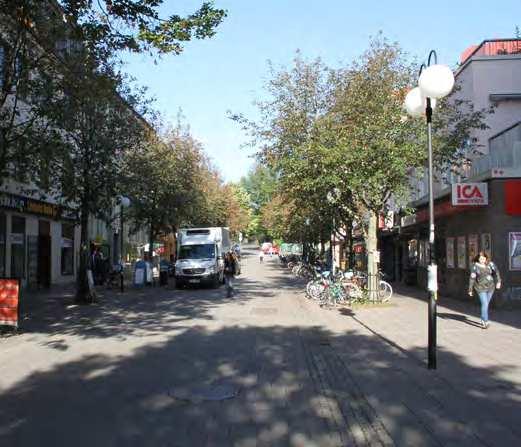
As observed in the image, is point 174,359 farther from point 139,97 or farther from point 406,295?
point 406,295

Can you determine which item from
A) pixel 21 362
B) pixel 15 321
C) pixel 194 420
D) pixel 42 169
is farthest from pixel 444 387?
pixel 42 169

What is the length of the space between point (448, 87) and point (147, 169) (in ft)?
62.2

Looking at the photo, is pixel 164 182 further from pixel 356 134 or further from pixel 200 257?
pixel 356 134

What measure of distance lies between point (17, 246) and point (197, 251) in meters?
8.65

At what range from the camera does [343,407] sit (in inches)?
260

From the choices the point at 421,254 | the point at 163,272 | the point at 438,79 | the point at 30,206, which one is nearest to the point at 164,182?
the point at 163,272

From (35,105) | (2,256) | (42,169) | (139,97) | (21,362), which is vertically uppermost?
(139,97)

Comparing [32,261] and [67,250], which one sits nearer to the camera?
[32,261]

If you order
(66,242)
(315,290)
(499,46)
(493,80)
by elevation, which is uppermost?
(499,46)

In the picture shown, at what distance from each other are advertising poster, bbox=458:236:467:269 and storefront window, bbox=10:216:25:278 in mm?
17979

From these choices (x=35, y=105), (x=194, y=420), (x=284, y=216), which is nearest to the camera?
(x=194, y=420)

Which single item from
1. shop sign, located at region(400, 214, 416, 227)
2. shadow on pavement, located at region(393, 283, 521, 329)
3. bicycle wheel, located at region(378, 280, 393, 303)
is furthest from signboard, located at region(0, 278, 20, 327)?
shop sign, located at region(400, 214, 416, 227)

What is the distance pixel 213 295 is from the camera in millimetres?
24359

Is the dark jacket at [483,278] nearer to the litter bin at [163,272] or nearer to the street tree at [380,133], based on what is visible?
the street tree at [380,133]
